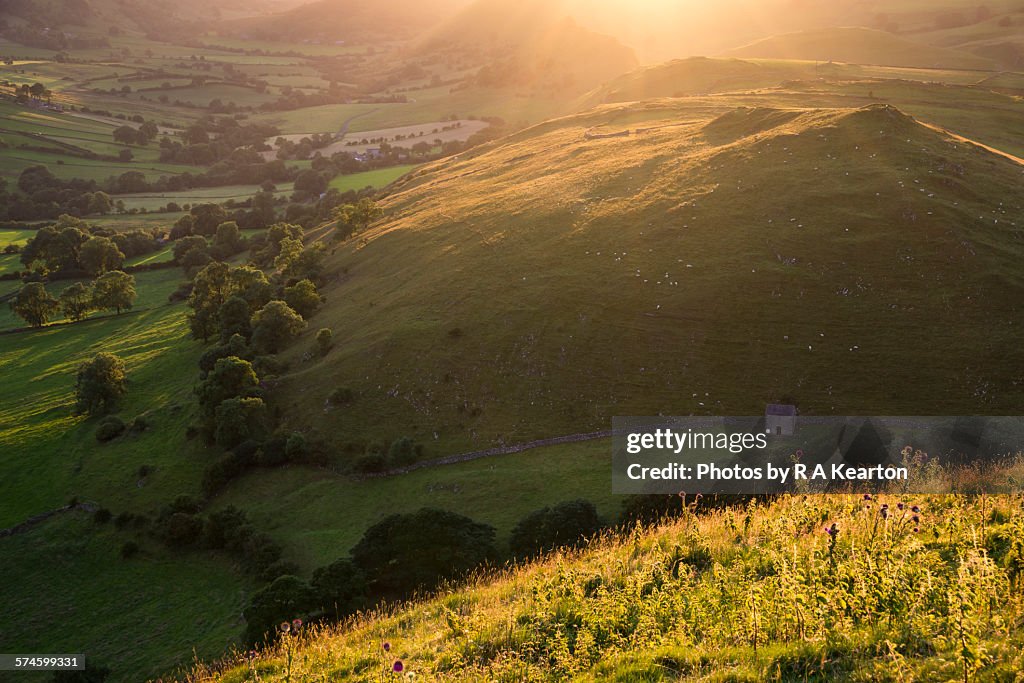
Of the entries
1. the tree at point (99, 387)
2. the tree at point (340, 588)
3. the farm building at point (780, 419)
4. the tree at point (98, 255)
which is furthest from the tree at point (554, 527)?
the tree at point (98, 255)

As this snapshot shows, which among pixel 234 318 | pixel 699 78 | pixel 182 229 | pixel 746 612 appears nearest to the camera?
pixel 746 612

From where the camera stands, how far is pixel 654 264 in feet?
216

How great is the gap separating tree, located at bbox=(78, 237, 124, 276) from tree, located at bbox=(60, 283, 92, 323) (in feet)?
69.1

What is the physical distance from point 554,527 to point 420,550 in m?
9.17

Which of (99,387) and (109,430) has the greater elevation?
(99,387)

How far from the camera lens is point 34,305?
101000mm

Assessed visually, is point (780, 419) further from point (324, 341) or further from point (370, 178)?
point (370, 178)

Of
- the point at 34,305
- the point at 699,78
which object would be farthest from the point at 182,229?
the point at 699,78

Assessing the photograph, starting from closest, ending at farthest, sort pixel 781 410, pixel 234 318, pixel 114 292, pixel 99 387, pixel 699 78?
pixel 781 410
pixel 99 387
pixel 234 318
pixel 114 292
pixel 699 78

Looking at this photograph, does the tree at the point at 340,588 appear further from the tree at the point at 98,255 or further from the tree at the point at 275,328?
the tree at the point at 98,255

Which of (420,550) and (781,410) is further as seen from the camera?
(781,410)

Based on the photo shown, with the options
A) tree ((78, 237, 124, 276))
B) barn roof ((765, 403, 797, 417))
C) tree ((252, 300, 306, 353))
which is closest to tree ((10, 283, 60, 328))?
tree ((78, 237, 124, 276))

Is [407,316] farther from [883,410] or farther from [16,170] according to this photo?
[16,170]

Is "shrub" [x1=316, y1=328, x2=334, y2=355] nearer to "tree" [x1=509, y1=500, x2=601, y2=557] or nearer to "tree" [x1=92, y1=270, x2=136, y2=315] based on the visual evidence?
"tree" [x1=509, y1=500, x2=601, y2=557]
